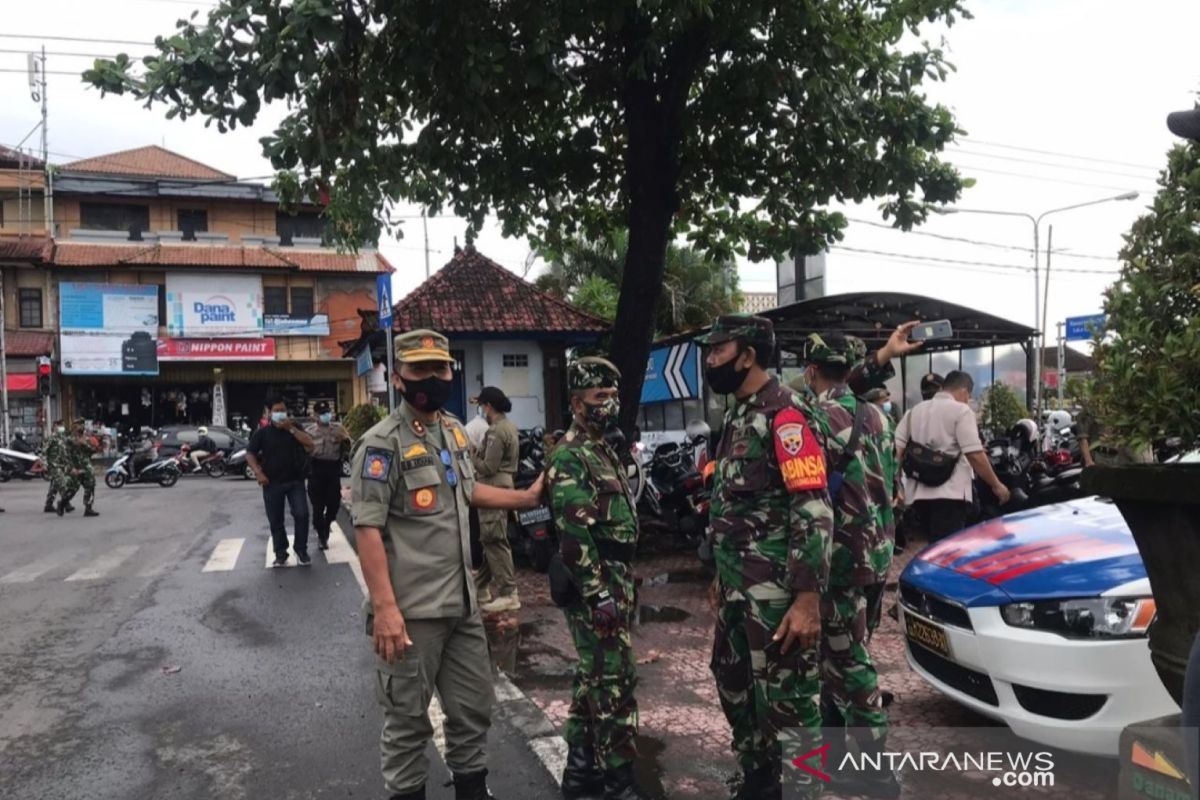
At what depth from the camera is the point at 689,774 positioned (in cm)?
386

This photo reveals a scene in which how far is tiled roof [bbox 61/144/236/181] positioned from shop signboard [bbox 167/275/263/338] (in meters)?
4.48

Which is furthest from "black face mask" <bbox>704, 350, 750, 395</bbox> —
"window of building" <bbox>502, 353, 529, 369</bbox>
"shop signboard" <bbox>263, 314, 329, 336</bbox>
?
"shop signboard" <bbox>263, 314, 329, 336</bbox>

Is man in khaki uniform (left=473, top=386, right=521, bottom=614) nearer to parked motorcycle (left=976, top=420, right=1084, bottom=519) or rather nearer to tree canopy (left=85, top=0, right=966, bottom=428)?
tree canopy (left=85, top=0, right=966, bottom=428)

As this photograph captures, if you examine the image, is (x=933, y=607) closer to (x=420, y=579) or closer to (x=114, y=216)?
(x=420, y=579)

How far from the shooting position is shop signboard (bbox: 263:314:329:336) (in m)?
34.8

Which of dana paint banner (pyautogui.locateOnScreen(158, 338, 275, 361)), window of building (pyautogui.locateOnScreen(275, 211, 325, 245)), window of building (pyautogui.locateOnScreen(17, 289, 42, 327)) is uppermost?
window of building (pyautogui.locateOnScreen(275, 211, 325, 245))

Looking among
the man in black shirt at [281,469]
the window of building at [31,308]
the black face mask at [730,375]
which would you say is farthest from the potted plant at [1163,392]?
the window of building at [31,308]

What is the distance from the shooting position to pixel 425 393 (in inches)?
138

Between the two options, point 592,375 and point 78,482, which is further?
point 78,482

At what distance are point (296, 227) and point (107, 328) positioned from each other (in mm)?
8094

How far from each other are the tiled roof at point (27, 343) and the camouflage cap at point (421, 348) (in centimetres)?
3362

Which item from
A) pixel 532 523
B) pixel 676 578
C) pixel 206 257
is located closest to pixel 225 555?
pixel 532 523

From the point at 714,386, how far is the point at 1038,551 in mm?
1677

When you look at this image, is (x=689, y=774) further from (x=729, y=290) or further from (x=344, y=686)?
(x=729, y=290)
